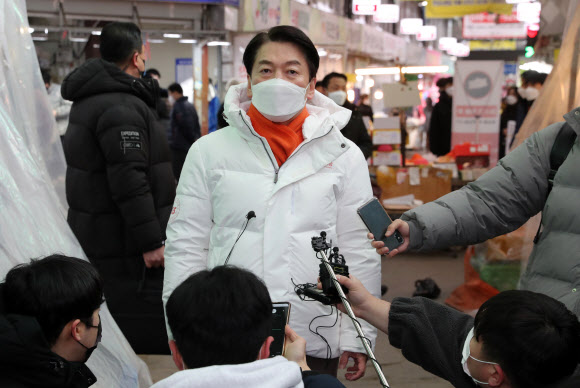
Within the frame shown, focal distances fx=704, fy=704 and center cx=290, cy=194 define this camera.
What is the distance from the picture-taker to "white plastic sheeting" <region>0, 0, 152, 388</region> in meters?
3.10

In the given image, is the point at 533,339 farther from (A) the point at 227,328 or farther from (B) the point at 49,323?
(B) the point at 49,323

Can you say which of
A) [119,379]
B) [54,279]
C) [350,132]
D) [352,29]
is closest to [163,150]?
[119,379]

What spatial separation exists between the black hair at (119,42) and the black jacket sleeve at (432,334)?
7.45 feet

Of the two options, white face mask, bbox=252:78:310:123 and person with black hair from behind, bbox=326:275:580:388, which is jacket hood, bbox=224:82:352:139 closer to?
white face mask, bbox=252:78:310:123

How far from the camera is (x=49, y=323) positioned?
2.19 m

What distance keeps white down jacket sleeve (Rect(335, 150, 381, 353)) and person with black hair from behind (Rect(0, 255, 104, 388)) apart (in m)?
0.87

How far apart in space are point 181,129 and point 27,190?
7356 mm

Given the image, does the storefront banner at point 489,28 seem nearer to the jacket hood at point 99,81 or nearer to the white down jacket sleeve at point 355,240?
the jacket hood at point 99,81

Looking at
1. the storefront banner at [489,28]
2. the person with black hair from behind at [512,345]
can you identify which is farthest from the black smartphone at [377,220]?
the storefront banner at [489,28]

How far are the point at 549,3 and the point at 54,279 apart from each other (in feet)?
22.6

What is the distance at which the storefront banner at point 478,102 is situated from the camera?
9.73 meters

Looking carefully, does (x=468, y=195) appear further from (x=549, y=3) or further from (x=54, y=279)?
(x=549, y=3)

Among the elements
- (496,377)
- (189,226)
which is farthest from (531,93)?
(496,377)

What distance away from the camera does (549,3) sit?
25.0ft
